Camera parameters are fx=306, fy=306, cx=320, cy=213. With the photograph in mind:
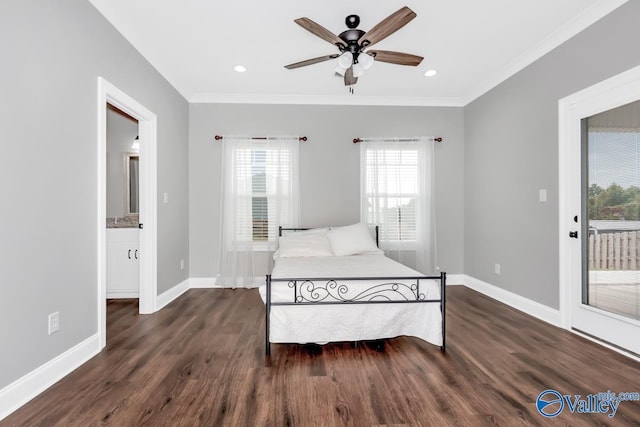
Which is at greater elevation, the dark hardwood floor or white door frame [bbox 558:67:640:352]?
white door frame [bbox 558:67:640:352]

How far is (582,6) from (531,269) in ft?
8.29

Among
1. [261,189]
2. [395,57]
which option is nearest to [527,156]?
[395,57]

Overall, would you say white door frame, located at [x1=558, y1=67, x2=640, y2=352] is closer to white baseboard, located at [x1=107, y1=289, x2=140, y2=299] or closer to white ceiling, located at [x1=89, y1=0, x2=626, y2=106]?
white ceiling, located at [x1=89, y1=0, x2=626, y2=106]

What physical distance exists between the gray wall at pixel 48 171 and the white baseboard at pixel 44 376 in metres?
0.05

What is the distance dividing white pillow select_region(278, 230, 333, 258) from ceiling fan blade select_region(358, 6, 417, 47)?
2.38 metres

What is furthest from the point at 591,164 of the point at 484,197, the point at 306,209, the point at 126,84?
the point at 126,84

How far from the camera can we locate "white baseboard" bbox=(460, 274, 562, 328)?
10.2ft

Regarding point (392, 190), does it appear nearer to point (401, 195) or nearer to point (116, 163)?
point (401, 195)

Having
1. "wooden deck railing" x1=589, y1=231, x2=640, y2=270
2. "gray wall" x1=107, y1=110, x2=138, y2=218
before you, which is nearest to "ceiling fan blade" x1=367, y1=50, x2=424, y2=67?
"wooden deck railing" x1=589, y1=231, x2=640, y2=270

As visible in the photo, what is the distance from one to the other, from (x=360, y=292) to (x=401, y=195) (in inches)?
96.5

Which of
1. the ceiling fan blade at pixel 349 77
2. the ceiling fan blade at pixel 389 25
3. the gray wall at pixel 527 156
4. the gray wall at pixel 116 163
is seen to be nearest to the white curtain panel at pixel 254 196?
the gray wall at pixel 116 163

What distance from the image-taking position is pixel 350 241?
4008mm

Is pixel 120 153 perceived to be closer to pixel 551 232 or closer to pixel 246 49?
pixel 246 49

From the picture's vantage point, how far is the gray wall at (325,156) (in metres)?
4.61
